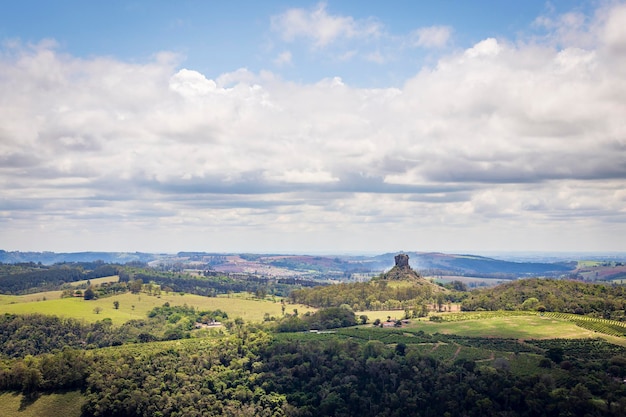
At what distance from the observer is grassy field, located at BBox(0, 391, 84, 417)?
4466 inches

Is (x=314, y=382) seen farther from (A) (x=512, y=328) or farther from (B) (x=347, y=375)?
(A) (x=512, y=328)

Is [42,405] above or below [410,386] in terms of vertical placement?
below

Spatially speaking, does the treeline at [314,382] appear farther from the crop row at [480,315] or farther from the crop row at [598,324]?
the crop row at [480,315]

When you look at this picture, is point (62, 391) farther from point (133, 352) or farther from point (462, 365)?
point (462, 365)

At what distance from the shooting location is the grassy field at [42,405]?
113m

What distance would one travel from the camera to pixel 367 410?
109562 millimetres

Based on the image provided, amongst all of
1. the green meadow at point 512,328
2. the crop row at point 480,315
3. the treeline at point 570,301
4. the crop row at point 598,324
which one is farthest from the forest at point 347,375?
the crop row at point 480,315

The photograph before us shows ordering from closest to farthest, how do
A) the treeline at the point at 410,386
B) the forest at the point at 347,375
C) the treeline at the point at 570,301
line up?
the treeline at the point at 410,386, the forest at the point at 347,375, the treeline at the point at 570,301

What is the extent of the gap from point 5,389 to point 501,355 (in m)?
115

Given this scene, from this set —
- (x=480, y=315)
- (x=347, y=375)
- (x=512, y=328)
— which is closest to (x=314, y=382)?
(x=347, y=375)

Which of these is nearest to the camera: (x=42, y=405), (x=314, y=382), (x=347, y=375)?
(x=42, y=405)

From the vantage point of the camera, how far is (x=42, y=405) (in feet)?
380

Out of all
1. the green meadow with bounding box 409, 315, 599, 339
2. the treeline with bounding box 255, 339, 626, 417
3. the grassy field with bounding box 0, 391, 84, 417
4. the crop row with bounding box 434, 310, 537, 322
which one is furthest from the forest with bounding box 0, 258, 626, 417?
the crop row with bounding box 434, 310, 537, 322

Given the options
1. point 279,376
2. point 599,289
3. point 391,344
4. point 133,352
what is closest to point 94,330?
point 133,352
